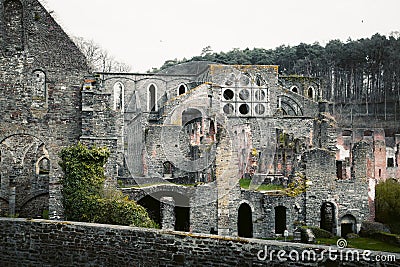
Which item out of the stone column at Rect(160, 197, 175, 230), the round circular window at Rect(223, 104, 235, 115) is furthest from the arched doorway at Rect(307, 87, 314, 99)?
the stone column at Rect(160, 197, 175, 230)

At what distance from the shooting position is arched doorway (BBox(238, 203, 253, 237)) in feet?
78.9

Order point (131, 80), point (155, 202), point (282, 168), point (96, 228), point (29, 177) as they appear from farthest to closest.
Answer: point (131, 80), point (282, 168), point (29, 177), point (155, 202), point (96, 228)

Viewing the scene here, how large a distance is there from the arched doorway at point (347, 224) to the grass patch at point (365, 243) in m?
1.56

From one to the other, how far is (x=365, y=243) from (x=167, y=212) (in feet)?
31.3

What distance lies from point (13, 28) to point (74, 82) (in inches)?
109

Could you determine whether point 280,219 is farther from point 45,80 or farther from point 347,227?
point 45,80

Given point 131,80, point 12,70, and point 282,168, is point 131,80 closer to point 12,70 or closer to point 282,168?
point 282,168

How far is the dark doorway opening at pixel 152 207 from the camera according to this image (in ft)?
68.4

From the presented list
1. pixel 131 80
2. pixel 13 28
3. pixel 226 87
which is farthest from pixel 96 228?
pixel 131 80

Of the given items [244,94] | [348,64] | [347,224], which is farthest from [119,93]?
[348,64]

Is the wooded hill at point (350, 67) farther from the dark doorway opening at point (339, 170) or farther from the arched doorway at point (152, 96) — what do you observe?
the dark doorway opening at point (339, 170)

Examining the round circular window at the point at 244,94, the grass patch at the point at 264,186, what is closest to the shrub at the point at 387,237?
the grass patch at the point at 264,186

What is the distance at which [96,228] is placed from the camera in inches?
385

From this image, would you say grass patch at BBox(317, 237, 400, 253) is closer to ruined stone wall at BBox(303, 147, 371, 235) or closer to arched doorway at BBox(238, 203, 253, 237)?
ruined stone wall at BBox(303, 147, 371, 235)
